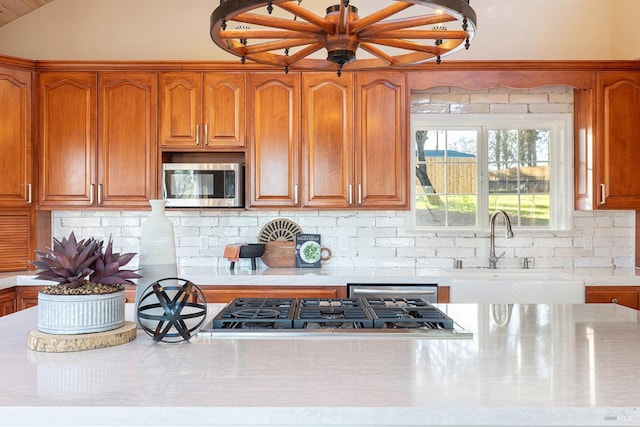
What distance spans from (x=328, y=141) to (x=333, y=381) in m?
2.63

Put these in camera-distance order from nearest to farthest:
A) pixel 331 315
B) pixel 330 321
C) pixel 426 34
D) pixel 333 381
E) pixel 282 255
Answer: pixel 333 381 < pixel 426 34 < pixel 330 321 < pixel 331 315 < pixel 282 255

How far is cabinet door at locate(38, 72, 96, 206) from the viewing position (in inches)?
143

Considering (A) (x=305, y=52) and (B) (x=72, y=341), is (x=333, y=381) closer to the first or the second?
(B) (x=72, y=341)

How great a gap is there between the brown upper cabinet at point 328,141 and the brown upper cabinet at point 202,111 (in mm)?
129

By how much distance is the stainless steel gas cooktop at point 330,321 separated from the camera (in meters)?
1.57

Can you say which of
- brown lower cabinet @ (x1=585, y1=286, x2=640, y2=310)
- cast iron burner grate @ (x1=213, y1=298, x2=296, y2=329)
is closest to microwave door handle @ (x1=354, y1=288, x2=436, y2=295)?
brown lower cabinet @ (x1=585, y1=286, x2=640, y2=310)

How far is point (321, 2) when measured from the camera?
406 centimetres

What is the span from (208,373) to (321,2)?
351 cm

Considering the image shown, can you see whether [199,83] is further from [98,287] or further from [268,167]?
[98,287]

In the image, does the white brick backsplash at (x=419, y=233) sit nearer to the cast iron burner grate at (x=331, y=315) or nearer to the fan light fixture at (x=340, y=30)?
the cast iron burner grate at (x=331, y=315)

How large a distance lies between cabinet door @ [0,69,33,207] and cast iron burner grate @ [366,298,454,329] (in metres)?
2.77

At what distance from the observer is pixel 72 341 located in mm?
1407

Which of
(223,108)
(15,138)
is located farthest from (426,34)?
(15,138)

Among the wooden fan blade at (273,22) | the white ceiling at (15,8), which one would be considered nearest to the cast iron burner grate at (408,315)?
the wooden fan blade at (273,22)
